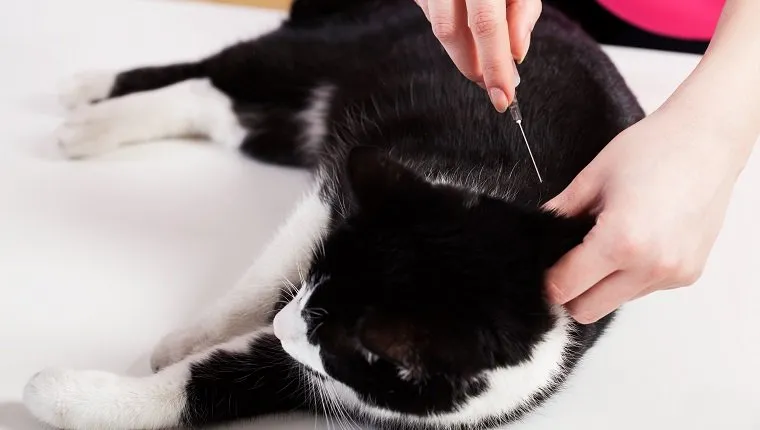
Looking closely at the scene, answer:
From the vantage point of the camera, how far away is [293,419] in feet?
2.97

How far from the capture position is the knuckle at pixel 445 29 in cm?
87

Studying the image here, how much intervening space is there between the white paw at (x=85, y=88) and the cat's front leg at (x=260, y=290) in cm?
51

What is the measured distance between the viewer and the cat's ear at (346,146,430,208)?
32.0 inches

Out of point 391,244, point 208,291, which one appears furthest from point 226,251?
point 391,244

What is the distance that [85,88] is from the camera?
133 centimetres

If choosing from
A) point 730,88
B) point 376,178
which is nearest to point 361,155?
point 376,178

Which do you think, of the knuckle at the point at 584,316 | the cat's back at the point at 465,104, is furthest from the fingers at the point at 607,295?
the cat's back at the point at 465,104

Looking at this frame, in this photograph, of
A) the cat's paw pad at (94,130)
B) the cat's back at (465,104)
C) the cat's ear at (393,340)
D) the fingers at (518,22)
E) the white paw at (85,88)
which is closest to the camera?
the cat's ear at (393,340)

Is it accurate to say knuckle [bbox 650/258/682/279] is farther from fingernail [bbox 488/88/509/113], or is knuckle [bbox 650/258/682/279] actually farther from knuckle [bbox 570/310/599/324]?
fingernail [bbox 488/88/509/113]

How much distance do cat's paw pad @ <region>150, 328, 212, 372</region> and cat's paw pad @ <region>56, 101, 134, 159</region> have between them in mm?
415

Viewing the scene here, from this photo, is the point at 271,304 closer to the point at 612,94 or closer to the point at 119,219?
the point at 119,219

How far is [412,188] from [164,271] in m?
0.42

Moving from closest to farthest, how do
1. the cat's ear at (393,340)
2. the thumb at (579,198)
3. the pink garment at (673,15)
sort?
the cat's ear at (393,340), the thumb at (579,198), the pink garment at (673,15)

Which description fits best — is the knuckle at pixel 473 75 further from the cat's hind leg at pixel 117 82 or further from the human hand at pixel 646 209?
the cat's hind leg at pixel 117 82
